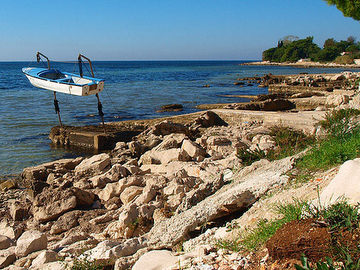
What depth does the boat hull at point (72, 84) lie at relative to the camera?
12.7 m

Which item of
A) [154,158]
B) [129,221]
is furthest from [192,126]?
[129,221]

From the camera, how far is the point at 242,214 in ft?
14.8

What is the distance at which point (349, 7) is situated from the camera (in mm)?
21734

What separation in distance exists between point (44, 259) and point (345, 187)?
344 cm

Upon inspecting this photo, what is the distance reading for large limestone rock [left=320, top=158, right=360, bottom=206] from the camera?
346 cm

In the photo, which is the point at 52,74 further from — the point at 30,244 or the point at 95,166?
the point at 30,244

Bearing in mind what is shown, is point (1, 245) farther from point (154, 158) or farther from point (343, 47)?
point (343, 47)

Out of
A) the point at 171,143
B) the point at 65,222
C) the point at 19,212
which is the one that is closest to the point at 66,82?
the point at 171,143

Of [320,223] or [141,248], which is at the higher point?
[320,223]

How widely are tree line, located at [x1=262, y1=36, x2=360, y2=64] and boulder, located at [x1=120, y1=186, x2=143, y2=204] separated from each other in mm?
82371

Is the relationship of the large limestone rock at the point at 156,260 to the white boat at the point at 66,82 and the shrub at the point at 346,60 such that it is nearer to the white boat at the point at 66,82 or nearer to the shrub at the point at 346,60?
the white boat at the point at 66,82

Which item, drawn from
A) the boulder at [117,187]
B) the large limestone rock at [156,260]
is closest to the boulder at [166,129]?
the boulder at [117,187]

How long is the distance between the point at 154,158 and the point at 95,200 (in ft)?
7.68

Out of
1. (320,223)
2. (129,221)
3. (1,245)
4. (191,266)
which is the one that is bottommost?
(1,245)
